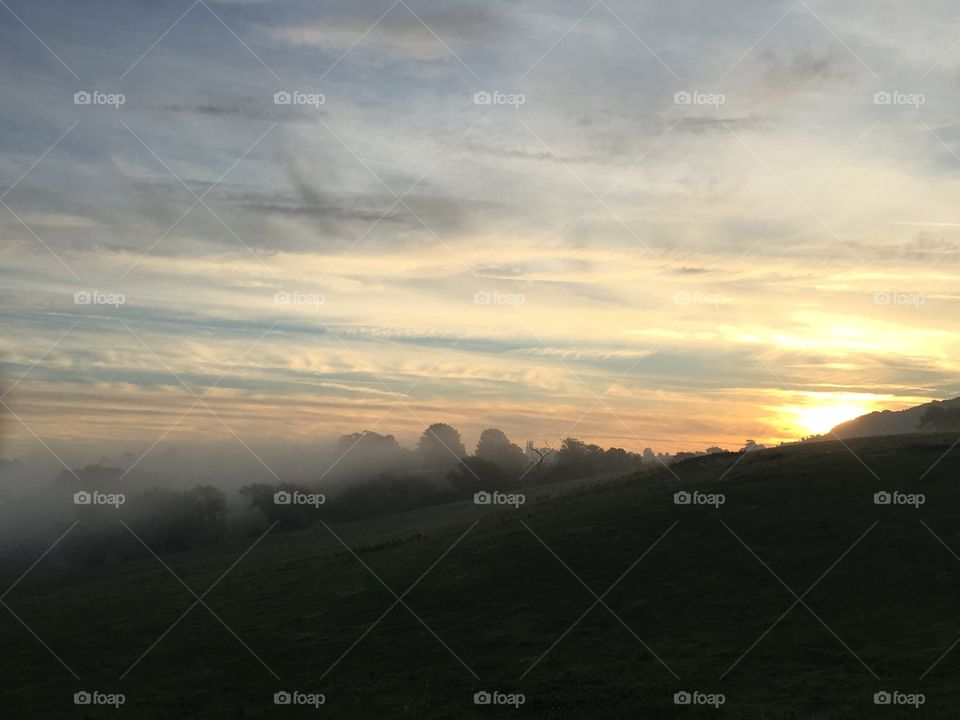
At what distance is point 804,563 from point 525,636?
15.8m

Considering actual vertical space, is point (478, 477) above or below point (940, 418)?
above

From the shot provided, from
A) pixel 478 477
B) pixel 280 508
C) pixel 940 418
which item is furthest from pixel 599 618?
pixel 478 477

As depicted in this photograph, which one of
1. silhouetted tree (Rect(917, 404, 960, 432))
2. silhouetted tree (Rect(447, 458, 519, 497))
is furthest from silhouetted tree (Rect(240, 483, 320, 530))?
silhouetted tree (Rect(917, 404, 960, 432))

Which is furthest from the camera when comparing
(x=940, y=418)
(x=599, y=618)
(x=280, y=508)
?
(x=280, y=508)

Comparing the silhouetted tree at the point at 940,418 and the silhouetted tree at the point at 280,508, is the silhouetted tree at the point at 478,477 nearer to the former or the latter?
the silhouetted tree at the point at 280,508

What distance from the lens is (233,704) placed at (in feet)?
118

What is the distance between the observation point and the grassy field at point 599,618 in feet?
108

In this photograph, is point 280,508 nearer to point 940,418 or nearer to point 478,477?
point 478,477

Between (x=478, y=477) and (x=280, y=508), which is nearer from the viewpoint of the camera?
(x=280, y=508)

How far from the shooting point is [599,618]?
137ft

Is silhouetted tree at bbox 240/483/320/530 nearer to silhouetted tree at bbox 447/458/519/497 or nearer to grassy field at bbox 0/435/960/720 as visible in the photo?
silhouetted tree at bbox 447/458/519/497

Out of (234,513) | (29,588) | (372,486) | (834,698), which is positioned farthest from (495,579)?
(234,513)

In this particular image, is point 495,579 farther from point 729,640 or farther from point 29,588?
point 29,588

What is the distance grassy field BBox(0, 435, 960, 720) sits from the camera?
32.9m
